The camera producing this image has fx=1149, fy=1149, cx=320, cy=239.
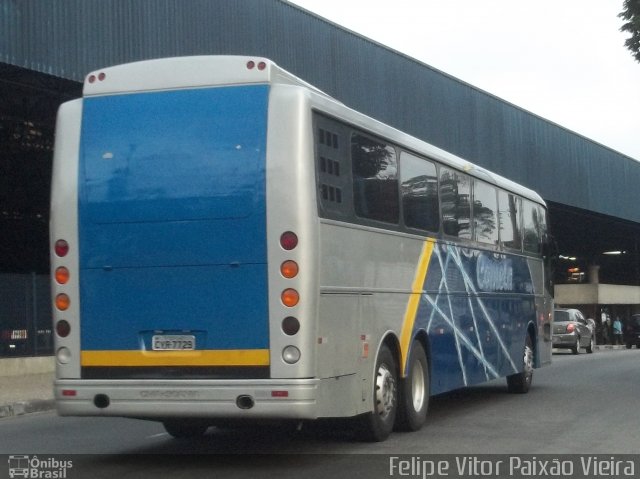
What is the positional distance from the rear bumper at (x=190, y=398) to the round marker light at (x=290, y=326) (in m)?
0.40

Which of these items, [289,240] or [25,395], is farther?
[25,395]

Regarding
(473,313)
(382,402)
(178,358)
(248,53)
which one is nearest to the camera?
(178,358)

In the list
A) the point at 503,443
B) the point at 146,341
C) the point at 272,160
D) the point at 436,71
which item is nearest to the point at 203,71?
the point at 272,160

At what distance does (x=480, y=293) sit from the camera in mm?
15867

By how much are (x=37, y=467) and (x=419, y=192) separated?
536cm

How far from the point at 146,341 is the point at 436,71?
93.1ft

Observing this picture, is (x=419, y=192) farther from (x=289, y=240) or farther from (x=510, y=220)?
(x=510, y=220)

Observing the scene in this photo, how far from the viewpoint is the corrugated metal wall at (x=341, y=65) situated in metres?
20.5

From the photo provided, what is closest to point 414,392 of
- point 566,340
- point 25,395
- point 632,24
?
point 25,395

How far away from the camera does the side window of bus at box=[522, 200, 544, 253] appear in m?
19.0

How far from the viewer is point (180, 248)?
393 inches

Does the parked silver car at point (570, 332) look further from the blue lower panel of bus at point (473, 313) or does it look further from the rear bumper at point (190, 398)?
→ the rear bumper at point (190, 398)

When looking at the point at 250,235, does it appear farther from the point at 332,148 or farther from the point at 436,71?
the point at 436,71

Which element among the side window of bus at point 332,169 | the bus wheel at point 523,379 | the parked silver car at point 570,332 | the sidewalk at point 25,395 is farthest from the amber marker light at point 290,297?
the parked silver car at point 570,332
